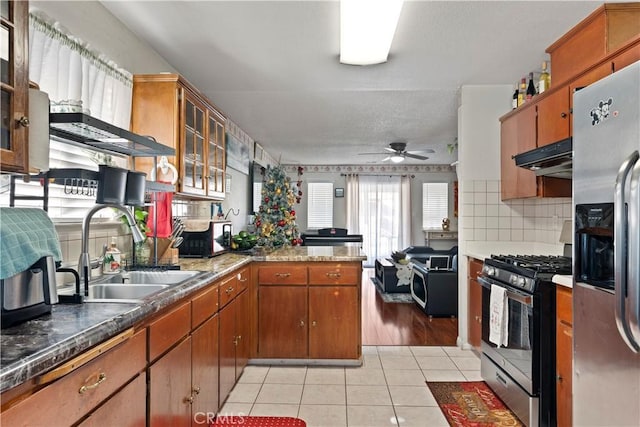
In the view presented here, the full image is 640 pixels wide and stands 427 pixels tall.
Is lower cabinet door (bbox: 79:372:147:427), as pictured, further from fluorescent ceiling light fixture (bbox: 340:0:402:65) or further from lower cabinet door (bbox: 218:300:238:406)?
fluorescent ceiling light fixture (bbox: 340:0:402:65)

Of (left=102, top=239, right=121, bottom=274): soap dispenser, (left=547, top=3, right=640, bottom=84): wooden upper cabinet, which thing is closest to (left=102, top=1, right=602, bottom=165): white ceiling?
(left=547, top=3, right=640, bottom=84): wooden upper cabinet

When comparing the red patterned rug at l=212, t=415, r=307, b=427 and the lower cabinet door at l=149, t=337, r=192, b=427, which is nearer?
the lower cabinet door at l=149, t=337, r=192, b=427

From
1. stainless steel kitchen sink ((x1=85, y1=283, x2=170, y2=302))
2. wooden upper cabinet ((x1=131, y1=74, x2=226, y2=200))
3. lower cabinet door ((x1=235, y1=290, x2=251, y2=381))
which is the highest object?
wooden upper cabinet ((x1=131, y1=74, x2=226, y2=200))

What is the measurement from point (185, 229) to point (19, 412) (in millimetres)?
2253

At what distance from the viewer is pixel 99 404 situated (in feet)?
3.71

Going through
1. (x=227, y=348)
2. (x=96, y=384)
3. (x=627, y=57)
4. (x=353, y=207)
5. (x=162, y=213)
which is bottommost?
(x=227, y=348)

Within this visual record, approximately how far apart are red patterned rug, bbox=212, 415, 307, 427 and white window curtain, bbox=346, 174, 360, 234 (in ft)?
23.6

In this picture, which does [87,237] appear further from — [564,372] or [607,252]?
[564,372]

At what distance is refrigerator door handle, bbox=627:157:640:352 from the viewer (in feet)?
4.34

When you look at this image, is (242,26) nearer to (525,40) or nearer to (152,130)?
(152,130)

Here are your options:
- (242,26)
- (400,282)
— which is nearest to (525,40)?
(242,26)

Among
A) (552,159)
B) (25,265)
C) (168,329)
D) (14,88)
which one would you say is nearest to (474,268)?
(552,159)

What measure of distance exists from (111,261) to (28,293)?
111 centimetres

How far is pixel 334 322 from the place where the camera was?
3104 millimetres
